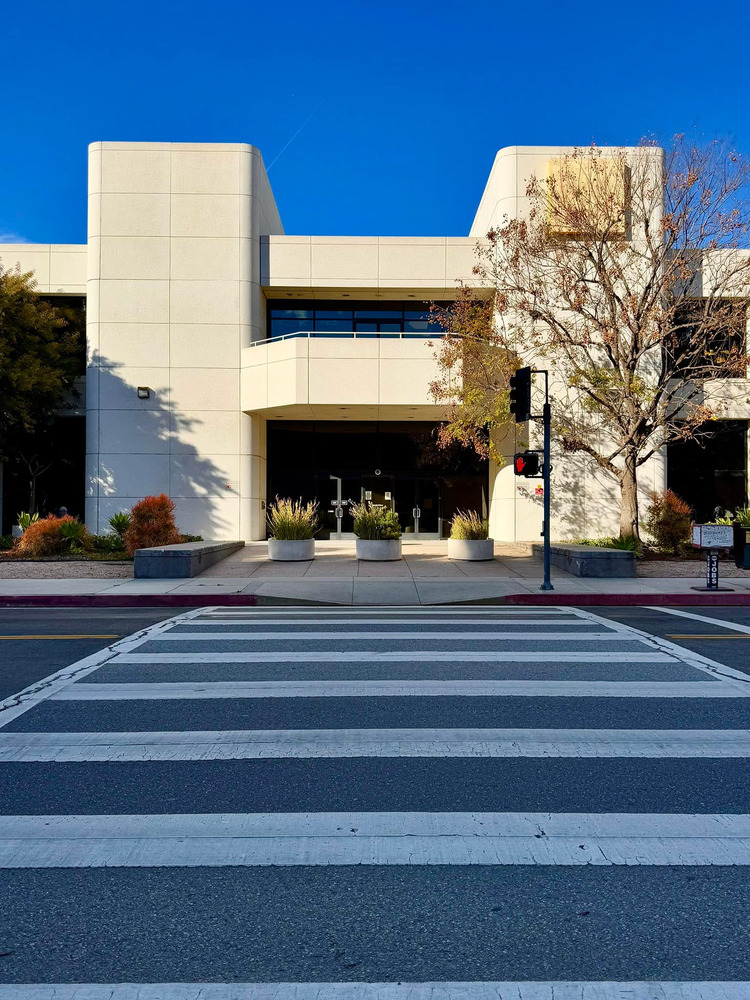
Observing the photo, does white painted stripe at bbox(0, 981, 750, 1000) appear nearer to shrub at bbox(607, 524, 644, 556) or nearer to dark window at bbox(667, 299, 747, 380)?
shrub at bbox(607, 524, 644, 556)

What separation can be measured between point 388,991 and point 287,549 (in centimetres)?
1685

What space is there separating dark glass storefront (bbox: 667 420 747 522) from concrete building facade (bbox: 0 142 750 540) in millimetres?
1726

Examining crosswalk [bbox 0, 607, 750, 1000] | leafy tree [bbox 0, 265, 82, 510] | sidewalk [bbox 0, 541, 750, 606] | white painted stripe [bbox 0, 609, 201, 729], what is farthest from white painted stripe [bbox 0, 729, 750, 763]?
leafy tree [bbox 0, 265, 82, 510]

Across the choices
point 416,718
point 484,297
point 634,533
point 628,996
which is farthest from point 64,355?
point 628,996

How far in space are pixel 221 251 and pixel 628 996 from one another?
25.9 metres

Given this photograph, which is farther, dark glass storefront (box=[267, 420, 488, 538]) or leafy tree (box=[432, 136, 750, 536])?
dark glass storefront (box=[267, 420, 488, 538])

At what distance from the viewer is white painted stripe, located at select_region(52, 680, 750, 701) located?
19.8ft

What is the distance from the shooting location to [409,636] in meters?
8.84

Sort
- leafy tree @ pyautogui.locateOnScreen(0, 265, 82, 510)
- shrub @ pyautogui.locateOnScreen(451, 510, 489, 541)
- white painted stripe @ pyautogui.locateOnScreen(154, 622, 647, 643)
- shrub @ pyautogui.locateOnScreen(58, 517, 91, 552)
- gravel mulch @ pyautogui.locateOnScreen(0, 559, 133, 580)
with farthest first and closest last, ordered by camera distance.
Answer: leafy tree @ pyautogui.locateOnScreen(0, 265, 82, 510)
shrub @ pyautogui.locateOnScreen(58, 517, 91, 552)
shrub @ pyautogui.locateOnScreen(451, 510, 489, 541)
gravel mulch @ pyautogui.locateOnScreen(0, 559, 133, 580)
white painted stripe @ pyautogui.locateOnScreen(154, 622, 647, 643)

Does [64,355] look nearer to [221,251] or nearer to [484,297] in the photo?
[221,251]

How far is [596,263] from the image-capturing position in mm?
19734

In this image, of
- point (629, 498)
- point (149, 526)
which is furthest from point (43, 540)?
point (629, 498)

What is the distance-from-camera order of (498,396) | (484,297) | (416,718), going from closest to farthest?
(416,718), (498,396), (484,297)

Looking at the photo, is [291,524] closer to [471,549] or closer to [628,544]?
[471,549]
